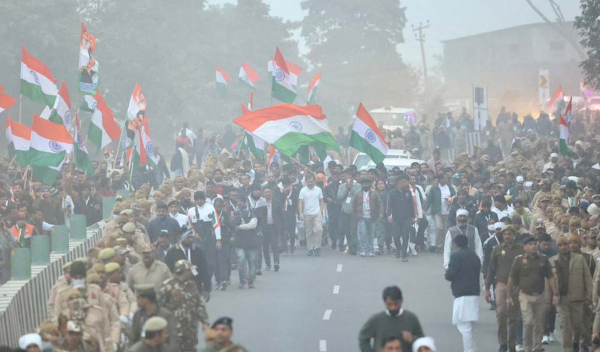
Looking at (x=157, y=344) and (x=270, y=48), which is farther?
(x=270, y=48)

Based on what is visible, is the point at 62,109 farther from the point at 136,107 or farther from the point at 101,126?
the point at 136,107

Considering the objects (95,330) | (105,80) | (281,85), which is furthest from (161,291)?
(105,80)

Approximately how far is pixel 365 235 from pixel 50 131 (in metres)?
7.34

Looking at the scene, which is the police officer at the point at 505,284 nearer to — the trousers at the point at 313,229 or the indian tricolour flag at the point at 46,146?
the indian tricolour flag at the point at 46,146

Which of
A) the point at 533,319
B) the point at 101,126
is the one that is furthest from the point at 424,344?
the point at 101,126

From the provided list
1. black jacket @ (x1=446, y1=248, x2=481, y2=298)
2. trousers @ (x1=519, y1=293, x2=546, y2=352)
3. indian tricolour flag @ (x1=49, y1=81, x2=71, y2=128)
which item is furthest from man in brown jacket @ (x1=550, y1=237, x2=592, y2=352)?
indian tricolour flag @ (x1=49, y1=81, x2=71, y2=128)

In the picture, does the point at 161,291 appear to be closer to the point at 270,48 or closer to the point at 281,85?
the point at 281,85

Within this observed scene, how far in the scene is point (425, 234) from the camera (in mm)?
30250

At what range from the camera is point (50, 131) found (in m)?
24.4

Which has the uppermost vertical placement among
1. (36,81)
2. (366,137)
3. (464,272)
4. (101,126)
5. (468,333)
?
(36,81)

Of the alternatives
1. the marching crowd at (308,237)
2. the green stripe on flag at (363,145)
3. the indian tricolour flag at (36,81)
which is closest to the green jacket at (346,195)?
the marching crowd at (308,237)

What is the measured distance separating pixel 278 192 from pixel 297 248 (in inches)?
112

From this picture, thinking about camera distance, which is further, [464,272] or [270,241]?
[270,241]

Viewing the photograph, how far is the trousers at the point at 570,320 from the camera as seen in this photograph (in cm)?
1705
